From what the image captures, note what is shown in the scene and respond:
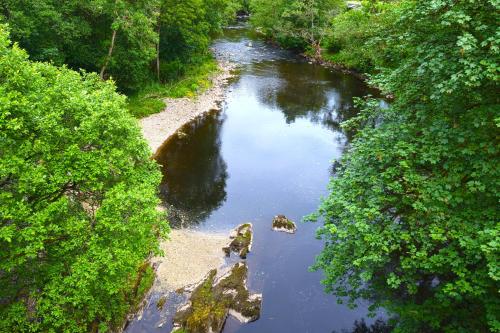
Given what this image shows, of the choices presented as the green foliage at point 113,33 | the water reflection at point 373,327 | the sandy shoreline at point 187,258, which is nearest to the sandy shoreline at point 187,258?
the sandy shoreline at point 187,258

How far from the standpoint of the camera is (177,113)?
131ft

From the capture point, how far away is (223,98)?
46.6 m

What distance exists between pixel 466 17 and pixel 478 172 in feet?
14.1

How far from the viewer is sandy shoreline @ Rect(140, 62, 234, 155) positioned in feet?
114

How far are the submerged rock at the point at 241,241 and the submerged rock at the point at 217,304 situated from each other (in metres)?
2.01

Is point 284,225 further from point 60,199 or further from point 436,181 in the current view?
point 60,199

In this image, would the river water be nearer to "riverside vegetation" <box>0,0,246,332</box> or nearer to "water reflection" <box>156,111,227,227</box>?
"water reflection" <box>156,111,227,227</box>

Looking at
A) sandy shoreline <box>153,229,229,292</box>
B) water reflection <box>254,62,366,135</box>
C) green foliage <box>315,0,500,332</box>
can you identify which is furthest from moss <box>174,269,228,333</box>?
water reflection <box>254,62,366,135</box>

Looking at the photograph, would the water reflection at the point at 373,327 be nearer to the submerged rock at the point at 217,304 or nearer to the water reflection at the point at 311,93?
the submerged rock at the point at 217,304

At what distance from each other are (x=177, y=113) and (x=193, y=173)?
1147 centimetres

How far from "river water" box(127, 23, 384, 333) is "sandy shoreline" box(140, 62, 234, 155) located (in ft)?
3.56

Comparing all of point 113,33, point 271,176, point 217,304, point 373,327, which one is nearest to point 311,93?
point 271,176

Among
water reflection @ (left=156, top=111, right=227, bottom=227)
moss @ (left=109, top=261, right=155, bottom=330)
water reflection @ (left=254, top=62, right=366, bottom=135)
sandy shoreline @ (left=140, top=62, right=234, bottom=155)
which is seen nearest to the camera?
moss @ (left=109, top=261, right=155, bottom=330)

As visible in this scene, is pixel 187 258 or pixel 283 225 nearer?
pixel 187 258
